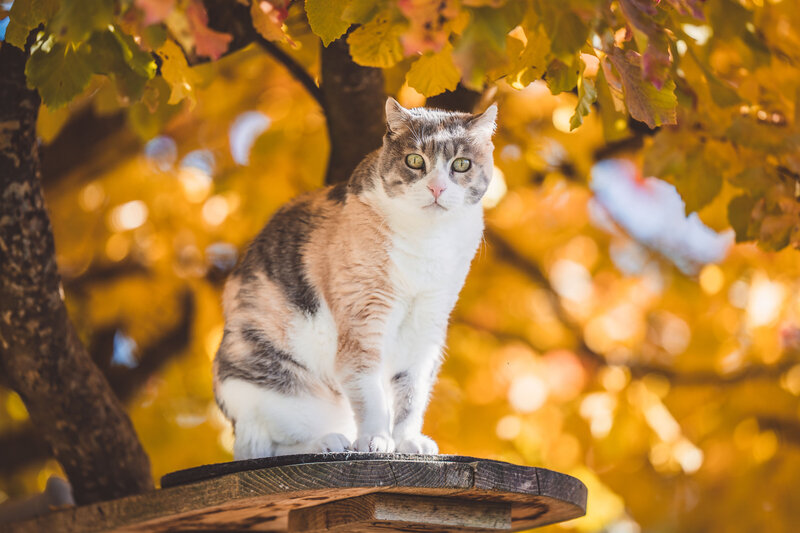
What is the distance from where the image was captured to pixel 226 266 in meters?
4.92

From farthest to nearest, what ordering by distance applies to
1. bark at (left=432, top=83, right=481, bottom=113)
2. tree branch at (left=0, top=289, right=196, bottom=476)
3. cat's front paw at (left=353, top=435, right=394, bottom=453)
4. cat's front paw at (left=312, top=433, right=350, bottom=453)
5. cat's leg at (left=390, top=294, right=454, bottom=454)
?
tree branch at (left=0, top=289, right=196, bottom=476) → bark at (left=432, top=83, right=481, bottom=113) → cat's leg at (left=390, top=294, right=454, bottom=454) → cat's front paw at (left=312, top=433, right=350, bottom=453) → cat's front paw at (left=353, top=435, right=394, bottom=453)

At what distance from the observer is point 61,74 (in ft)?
6.07

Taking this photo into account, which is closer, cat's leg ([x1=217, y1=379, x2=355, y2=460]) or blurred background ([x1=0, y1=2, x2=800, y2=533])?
cat's leg ([x1=217, y1=379, x2=355, y2=460])

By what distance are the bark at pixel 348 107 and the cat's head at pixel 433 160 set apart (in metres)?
0.44

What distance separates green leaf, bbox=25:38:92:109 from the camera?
1.83m

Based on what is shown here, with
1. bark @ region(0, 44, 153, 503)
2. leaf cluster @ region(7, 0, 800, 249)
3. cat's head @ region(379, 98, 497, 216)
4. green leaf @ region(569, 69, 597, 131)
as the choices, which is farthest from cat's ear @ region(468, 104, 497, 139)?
bark @ region(0, 44, 153, 503)

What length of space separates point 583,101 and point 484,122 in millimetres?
521

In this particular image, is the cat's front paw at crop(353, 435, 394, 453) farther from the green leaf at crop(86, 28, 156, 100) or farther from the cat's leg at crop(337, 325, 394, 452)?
the green leaf at crop(86, 28, 156, 100)

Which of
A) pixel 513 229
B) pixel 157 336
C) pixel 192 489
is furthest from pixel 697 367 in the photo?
pixel 192 489

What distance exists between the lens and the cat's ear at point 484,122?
240cm

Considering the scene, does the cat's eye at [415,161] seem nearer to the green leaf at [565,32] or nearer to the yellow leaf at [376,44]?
the yellow leaf at [376,44]

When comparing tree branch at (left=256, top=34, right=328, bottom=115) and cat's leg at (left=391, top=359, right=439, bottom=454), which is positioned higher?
tree branch at (left=256, top=34, right=328, bottom=115)

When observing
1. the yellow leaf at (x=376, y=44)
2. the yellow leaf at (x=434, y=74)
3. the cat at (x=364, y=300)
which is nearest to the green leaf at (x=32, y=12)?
the yellow leaf at (x=376, y=44)

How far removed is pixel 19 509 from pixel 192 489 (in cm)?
142
